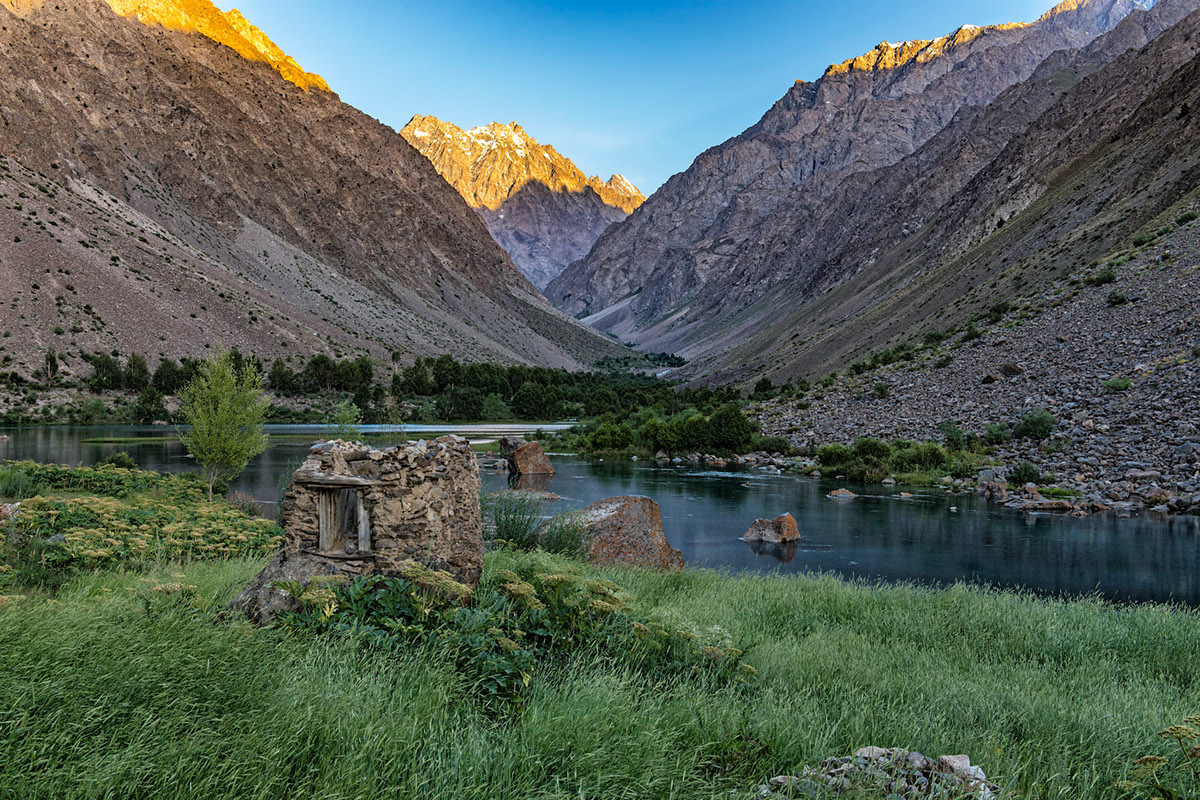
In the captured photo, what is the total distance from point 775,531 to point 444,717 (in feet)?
57.1

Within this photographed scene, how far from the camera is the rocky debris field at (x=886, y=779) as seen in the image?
3.62 meters

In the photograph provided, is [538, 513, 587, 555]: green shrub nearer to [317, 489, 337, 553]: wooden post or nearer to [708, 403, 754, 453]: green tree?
[317, 489, 337, 553]: wooden post

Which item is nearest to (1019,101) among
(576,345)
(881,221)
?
(881,221)

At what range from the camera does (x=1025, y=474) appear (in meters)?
26.1

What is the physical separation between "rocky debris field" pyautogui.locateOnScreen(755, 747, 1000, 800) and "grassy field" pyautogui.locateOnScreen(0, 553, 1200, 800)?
21 centimetres

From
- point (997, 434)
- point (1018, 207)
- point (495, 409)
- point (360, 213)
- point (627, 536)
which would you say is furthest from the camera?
point (360, 213)

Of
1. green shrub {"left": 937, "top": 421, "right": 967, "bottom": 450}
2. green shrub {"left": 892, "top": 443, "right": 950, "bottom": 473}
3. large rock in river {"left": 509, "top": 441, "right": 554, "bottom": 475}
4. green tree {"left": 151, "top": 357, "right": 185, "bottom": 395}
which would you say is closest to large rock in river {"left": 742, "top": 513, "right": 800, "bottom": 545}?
green shrub {"left": 892, "top": 443, "right": 950, "bottom": 473}

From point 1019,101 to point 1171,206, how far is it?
89.9 m

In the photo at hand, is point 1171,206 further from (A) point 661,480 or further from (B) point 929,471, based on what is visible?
(A) point 661,480

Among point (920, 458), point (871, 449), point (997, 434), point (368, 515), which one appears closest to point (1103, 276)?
point (997, 434)

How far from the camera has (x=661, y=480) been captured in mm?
33781

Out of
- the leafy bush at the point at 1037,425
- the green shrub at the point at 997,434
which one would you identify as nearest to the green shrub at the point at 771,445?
the green shrub at the point at 997,434

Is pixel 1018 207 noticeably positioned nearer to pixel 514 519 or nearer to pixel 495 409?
pixel 495 409

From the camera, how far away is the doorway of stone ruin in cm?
663
